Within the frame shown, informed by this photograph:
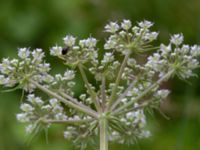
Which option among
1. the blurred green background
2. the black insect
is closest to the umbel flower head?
the black insect

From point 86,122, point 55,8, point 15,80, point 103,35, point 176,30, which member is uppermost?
point 55,8

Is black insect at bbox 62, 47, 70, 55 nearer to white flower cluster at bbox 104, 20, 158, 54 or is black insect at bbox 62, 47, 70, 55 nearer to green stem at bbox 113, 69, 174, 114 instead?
white flower cluster at bbox 104, 20, 158, 54

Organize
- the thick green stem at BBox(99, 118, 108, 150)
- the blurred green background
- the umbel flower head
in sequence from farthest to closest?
the blurred green background, the umbel flower head, the thick green stem at BBox(99, 118, 108, 150)

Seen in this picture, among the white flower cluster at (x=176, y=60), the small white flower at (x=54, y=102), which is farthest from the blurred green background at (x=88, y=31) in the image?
the small white flower at (x=54, y=102)

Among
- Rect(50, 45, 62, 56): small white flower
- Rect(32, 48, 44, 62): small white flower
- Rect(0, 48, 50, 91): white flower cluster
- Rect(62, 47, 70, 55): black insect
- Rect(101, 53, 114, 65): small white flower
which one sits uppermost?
Rect(50, 45, 62, 56): small white flower

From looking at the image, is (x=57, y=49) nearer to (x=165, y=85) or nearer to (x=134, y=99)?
(x=134, y=99)

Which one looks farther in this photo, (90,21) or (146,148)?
(90,21)

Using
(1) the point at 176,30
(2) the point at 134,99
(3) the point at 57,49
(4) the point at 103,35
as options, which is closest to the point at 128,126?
(2) the point at 134,99

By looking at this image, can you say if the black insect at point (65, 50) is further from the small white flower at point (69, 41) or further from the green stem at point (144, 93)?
the green stem at point (144, 93)
